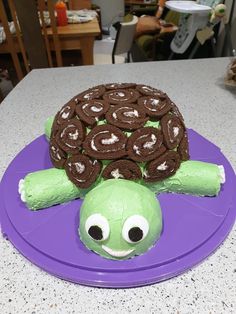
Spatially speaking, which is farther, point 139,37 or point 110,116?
point 139,37

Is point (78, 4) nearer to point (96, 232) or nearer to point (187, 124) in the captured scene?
point (187, 124)

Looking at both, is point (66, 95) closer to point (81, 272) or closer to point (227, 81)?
point (227, 81)

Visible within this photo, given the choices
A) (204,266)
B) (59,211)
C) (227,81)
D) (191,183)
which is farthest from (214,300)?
(227,81)

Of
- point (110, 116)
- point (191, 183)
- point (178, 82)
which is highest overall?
point (110, 116)

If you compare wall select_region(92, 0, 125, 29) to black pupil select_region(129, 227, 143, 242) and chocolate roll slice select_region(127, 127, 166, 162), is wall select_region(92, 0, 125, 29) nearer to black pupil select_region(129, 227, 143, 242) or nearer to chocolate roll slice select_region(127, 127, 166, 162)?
chocolate roll slice select_region(127, 127, 166, 162)

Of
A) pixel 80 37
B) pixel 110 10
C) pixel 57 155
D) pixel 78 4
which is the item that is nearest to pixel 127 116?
pixel 57 155

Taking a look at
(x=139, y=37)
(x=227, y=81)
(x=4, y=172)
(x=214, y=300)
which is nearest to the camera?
(x=214, y=300)
